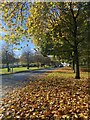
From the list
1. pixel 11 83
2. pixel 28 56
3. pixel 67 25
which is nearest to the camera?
pixel 11 83

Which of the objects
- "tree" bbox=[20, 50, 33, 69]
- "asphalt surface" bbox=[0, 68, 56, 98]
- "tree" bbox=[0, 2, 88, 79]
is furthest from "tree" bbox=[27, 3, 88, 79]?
"tree" bbox=[20, 50, 33, 69]

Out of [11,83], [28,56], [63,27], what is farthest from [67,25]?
[28,56]

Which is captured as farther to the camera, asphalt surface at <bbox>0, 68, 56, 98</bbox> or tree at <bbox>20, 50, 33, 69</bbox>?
tree at <bbox>20, 50, 33, 69</bbox>

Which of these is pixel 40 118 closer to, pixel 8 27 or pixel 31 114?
pixel 31 114

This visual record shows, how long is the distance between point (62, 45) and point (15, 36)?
360 inches

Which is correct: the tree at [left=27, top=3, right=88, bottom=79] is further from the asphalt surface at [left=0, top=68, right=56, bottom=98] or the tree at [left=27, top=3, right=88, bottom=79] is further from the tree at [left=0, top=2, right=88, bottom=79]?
the asphalt surface at [left=0, top=68, right=56, bottom=98]

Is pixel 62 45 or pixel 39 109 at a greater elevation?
pixel 62 45

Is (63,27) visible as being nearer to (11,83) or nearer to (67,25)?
(67,25)

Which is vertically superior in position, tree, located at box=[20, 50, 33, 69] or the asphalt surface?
tree, located at box=[20, 50, 33, 69]

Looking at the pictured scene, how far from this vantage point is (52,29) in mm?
17172

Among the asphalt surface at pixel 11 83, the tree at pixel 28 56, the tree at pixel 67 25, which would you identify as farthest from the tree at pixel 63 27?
the tree at pixel 28 56

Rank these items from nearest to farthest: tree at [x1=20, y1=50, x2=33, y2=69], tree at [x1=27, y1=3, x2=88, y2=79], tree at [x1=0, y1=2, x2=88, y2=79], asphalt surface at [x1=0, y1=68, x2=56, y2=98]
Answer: asphalt surface at [x1=0, y1=68, x2=56, y2=98], tree at [x1=0, y1=2, x2=88, y2=79], tree at [x1=27, y1=3, x2=88, y2=79], tree at [x1=20, y1=50, x2=33, y2=69]

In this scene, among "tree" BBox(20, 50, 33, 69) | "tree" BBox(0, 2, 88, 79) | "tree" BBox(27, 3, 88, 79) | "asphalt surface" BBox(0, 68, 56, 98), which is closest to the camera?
"asphalt surface" BBox(0, 68, 56, 98)

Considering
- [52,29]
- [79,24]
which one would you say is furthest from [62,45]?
[52,29]
